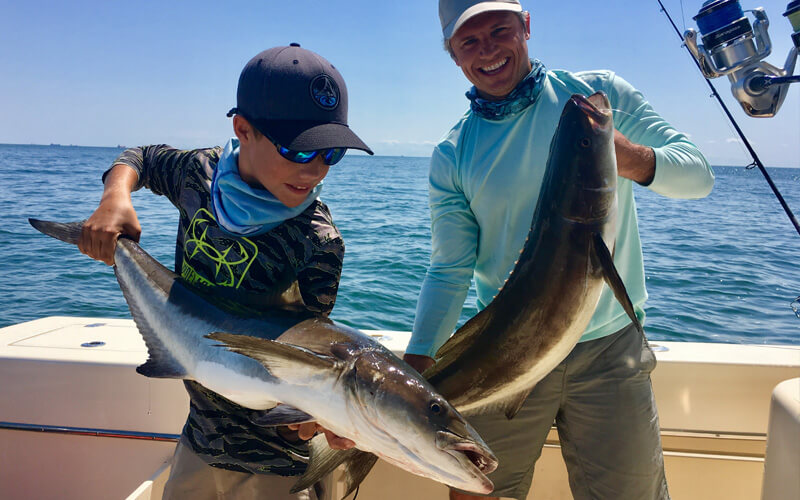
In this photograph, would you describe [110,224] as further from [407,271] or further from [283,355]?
[407,271]

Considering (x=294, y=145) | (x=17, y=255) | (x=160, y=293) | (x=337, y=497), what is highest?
(x=294, y=145)

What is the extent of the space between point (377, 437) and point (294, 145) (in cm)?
92

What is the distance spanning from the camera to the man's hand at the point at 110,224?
6.28ft

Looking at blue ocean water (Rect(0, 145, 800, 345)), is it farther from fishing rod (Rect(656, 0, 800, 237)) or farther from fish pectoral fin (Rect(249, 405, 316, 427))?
fish pectoral fin (Rect(249, 405, 316, 427))

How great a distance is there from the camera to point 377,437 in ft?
4.50

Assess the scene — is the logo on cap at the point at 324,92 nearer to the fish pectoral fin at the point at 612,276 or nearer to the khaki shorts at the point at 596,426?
the fish pectoral fin at the point at 612,276

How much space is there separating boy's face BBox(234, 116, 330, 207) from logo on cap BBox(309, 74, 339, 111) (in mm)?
173

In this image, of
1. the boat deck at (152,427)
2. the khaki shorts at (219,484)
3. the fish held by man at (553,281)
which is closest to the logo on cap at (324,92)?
the fish held by man at (553,281)

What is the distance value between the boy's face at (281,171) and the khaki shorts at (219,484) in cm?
92

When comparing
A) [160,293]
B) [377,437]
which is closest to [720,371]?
[377,437]

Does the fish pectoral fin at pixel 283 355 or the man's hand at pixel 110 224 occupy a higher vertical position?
the man's hand at pixel 110 224

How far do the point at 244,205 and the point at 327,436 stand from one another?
0.80 metres

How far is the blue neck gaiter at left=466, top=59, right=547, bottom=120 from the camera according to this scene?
220 centimetres

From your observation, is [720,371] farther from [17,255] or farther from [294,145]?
[17,255]
